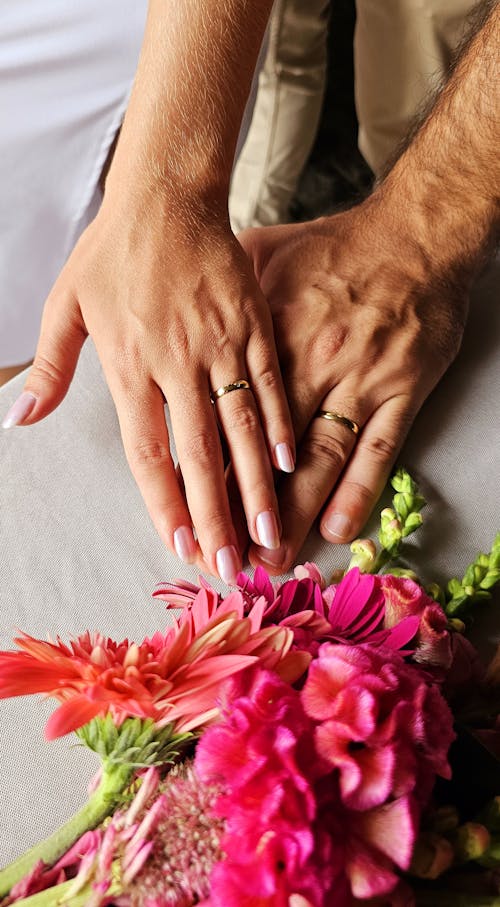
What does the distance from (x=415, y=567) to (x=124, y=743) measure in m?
0.32

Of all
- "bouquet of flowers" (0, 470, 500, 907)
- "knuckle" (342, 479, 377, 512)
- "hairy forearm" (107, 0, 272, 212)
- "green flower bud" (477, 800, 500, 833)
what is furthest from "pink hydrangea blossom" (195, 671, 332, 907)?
"hairy forearm" (107, 0, 272, 212)

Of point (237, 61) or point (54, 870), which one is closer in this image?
point (54, 870)

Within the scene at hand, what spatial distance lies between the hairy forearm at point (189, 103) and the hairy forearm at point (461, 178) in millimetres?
193

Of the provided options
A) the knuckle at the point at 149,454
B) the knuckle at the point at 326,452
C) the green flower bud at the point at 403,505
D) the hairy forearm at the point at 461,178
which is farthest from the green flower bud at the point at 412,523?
the hairy forearm at the point at 461,178

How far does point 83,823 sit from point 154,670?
3.4 inches

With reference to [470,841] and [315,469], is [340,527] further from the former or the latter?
[470,841]

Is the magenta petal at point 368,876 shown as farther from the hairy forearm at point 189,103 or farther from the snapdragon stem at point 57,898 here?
the hairy forearm at point 189,103

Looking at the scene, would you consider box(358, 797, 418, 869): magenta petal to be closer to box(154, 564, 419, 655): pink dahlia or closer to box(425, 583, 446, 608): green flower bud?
box(154, 564, 419, 655): pink dahlia

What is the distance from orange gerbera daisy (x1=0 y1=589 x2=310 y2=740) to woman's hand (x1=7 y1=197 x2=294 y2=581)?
0.24 meters

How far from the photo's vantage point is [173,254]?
78cm

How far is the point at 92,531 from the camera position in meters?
0.69

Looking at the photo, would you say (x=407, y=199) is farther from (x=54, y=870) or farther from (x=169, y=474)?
(x=54, y=870)

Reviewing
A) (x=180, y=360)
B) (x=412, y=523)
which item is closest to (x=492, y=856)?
(x=412, y=523)

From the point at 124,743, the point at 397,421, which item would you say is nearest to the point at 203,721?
the point at 124,743
